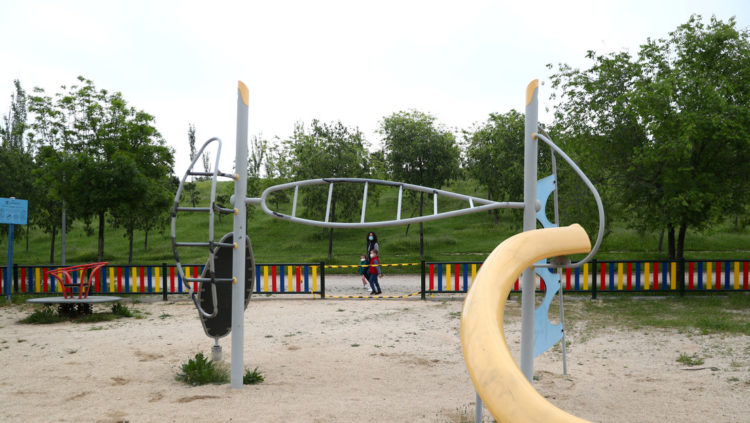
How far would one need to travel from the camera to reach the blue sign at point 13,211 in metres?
14.5

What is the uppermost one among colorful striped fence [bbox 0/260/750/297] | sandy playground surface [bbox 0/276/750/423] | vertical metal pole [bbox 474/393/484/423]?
colorful striped fence [bbox 0/260/750/297]

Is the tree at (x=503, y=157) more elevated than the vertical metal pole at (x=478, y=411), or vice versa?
the tree at (x=503, y=157)

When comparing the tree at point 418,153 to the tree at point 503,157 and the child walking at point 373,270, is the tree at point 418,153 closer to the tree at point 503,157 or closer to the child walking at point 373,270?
the tree at point 503,157

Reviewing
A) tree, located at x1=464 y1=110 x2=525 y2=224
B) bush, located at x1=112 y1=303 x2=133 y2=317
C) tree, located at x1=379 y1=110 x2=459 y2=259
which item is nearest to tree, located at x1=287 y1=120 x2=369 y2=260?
tree, located at x1=379 y1=110 x2=459 y2=259

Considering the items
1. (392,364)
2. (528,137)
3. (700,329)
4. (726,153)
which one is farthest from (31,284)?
(726,153)

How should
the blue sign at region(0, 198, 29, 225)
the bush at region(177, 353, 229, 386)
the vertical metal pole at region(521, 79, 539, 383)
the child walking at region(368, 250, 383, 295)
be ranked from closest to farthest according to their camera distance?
the vertical metal pole at region(521, 79, 539, 383) → the bush at region(177, 353, 229, 386) → the blue sign at region(0, 198, 29, 225) → the child walking at region(368, 250, 383, 295)

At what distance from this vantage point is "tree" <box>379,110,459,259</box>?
22.3 metres

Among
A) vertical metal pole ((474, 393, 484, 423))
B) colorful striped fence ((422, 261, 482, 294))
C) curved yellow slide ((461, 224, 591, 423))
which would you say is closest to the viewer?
curved yellow slide ((461, 224, 591, 423))

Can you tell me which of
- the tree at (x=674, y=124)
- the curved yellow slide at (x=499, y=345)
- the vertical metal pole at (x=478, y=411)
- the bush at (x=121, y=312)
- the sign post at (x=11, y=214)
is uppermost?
the tree at (x=674, y=124)

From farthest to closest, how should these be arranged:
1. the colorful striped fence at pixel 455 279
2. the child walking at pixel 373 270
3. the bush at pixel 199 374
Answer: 1. the child walking at pixel 373 270
2. the colorful striped fence at pixel 455 279
3. the bush at pixel 199 374

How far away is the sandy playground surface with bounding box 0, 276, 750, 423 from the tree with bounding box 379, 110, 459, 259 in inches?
453

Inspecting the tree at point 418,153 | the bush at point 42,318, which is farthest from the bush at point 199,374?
the tree at point 418,153

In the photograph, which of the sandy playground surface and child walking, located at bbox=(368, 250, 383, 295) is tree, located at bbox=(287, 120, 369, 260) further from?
the sandy playground surface

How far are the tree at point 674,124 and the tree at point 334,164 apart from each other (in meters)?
9.78
